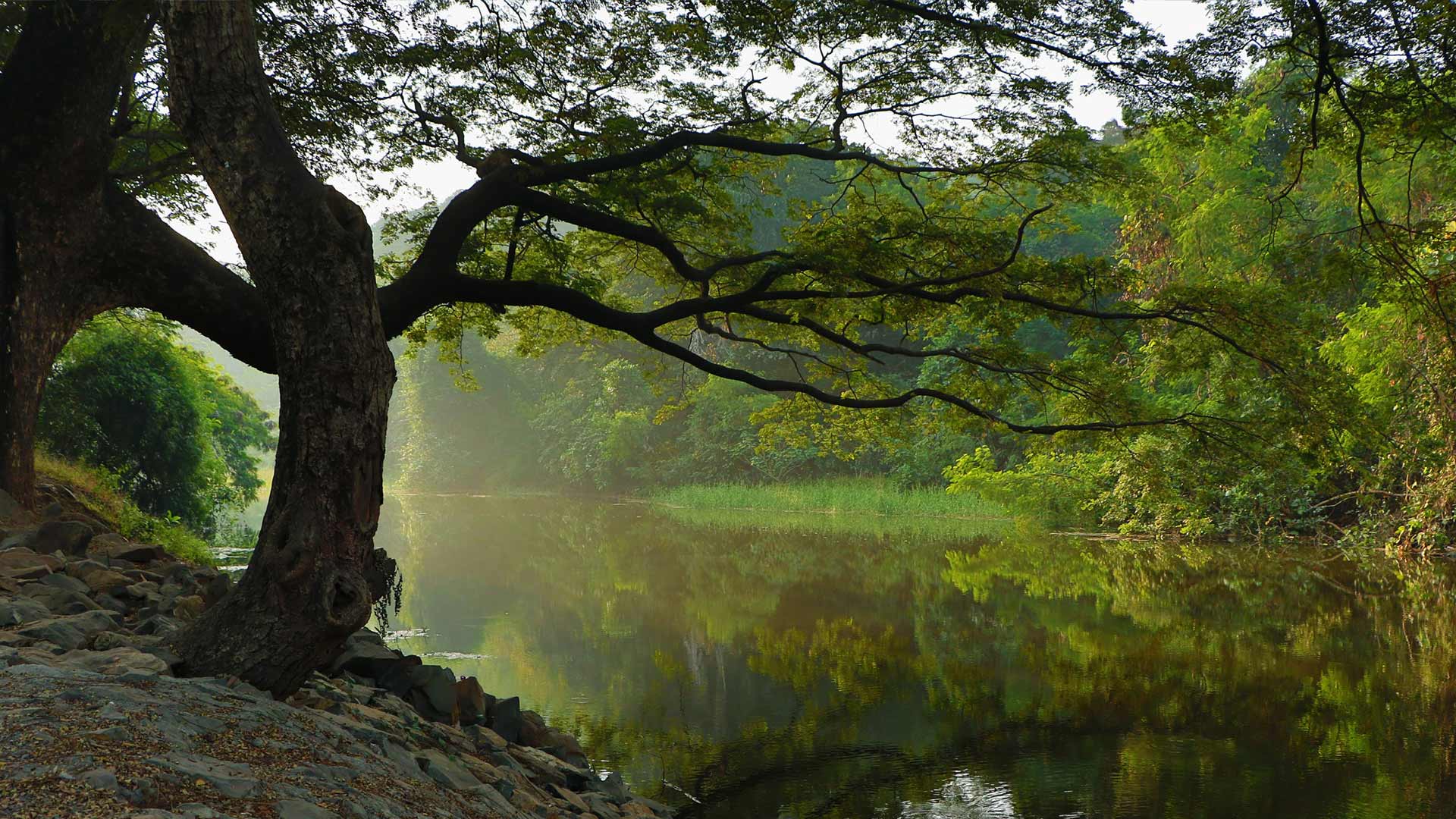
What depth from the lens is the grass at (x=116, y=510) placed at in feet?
32.8

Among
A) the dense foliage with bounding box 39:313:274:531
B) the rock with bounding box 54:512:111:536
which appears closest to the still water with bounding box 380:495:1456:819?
the rock with bounding box 54:512:111:536

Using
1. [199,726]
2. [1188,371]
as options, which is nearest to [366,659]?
[199,726]

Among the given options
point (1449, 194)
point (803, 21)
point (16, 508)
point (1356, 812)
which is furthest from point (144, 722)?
point (1449, 194)

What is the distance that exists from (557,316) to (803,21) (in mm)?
5540

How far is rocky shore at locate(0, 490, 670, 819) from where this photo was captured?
2859 millimetres

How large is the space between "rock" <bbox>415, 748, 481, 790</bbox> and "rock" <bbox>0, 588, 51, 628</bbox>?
6.04 ft

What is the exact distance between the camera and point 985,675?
9.47m

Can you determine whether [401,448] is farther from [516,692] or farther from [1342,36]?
[1342,36]

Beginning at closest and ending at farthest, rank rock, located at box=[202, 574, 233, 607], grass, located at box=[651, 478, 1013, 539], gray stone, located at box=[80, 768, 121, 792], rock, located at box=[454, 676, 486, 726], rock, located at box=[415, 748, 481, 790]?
gray stone, located at box=[80, 768, 121, 792], rock, located at box=[415, 748, 481, 790], rock, located at box=[202, 574, 233, 607], rock, located at box=[454, 676, 486, 726], grass, located at box=[651, 478, 1013, 539]

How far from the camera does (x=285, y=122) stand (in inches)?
373

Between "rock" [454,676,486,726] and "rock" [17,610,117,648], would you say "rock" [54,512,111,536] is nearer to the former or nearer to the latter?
"rock" [17,610,117,648]

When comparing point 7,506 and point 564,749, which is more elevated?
point 7,506

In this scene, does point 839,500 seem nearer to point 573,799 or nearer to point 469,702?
point 469,702

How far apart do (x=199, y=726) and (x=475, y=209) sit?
532cm
